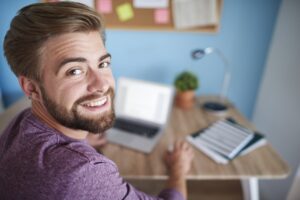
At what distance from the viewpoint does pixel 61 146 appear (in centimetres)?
61

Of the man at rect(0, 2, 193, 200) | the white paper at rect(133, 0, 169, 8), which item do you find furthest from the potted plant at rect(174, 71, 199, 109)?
the man at rect(0, 2, 193, 200)

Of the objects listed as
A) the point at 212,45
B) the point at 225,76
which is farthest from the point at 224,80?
the point at 212,45

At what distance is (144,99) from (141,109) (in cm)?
6

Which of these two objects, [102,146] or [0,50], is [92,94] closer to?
[0,50]

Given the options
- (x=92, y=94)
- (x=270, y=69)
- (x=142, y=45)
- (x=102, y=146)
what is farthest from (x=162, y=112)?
(x=270, y=69)

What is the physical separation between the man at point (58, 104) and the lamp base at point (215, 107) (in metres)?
0.85

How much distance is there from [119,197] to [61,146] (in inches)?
7.8

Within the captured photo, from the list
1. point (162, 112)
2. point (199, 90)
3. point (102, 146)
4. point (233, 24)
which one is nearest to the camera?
point (102, 146)

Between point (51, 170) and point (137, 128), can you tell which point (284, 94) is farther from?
point (51, 170)

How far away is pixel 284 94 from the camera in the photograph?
1.35 metres

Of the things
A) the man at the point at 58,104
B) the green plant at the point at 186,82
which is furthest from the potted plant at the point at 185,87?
the man at the point at 58,104

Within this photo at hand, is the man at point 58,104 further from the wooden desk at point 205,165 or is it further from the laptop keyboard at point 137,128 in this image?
the laptop keyboard at point 137,128

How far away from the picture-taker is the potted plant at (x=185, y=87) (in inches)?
56.4

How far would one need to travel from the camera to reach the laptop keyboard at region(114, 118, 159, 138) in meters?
1.21
